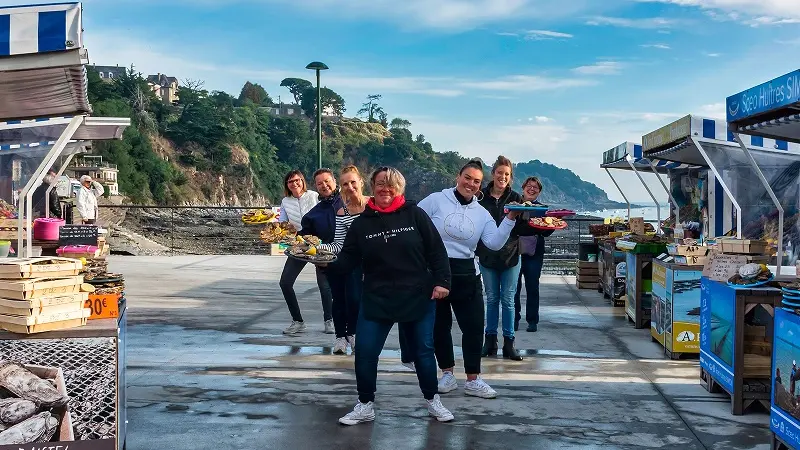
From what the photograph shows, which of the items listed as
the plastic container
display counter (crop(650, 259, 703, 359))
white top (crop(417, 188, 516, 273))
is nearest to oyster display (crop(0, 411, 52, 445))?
white top (crop(417, 188, 516, 273))

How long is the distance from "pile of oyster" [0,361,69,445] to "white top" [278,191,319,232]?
510 cm

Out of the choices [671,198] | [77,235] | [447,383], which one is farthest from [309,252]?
[671,198]

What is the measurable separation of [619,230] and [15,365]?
37.1 feet

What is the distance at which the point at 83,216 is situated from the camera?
49.9 ft

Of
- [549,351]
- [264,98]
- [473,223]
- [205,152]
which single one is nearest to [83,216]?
[549,351]

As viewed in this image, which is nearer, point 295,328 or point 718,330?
point 718,330

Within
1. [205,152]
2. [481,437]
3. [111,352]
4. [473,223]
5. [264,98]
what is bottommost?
[481,437]

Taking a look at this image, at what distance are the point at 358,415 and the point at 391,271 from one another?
3.19ft

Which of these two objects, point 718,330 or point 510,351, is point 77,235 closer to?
point 510,351

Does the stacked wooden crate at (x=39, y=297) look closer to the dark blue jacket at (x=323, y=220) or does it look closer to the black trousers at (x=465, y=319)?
the black trousers at (x=465, y=319)

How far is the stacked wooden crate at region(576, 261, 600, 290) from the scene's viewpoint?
49.0 ft

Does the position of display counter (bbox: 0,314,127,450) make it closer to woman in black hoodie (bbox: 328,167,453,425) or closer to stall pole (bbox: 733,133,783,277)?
woman in black hoodie (bbox: 328,167,453,425)

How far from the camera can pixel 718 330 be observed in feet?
21.2

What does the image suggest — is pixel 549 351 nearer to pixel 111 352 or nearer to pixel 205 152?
pixel 111 352
